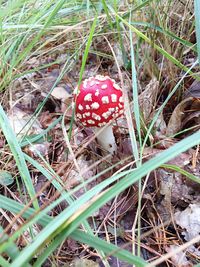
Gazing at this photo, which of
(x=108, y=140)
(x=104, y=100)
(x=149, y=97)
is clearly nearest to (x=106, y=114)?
(x=104, y=100)

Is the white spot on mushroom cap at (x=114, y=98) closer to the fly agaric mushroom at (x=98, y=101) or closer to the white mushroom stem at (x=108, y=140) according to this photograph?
the fly agaric mushroom at (x=98, y=101)

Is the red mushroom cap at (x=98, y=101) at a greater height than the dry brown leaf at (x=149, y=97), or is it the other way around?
the red mushroom cap at (x=98, y=101)

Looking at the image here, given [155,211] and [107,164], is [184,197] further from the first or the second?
[107,164]

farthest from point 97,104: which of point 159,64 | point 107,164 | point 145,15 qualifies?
point 145,15

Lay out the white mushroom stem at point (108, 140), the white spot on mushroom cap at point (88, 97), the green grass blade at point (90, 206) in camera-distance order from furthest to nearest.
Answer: the white mushroom stem at point (108, 140), the white spot on mushroom cap at point (88, 97), the green grass blade at point (90, 206)

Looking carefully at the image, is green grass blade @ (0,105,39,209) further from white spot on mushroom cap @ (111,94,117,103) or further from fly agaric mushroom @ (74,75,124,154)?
white spot on mushroom cap @ (111,94,117,103)

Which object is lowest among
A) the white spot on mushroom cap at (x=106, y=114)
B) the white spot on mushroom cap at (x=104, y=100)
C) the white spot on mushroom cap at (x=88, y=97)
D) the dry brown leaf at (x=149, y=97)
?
the dry brown leaf at (x=149, y=97)

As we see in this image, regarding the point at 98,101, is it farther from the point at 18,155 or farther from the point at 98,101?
the point at 18,155

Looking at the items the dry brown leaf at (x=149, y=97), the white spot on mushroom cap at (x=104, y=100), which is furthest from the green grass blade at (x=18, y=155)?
the dry brown leaf at (x=149, y=97)

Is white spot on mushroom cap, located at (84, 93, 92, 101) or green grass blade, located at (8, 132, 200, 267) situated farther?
white spot on mushroom cap, located at (84, 93, 92, 101)

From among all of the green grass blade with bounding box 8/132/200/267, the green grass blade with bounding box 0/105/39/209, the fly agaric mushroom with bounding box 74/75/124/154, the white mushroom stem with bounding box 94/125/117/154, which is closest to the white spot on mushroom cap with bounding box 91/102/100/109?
the fly agaric mushroom with bounding box 74/75/124/154
